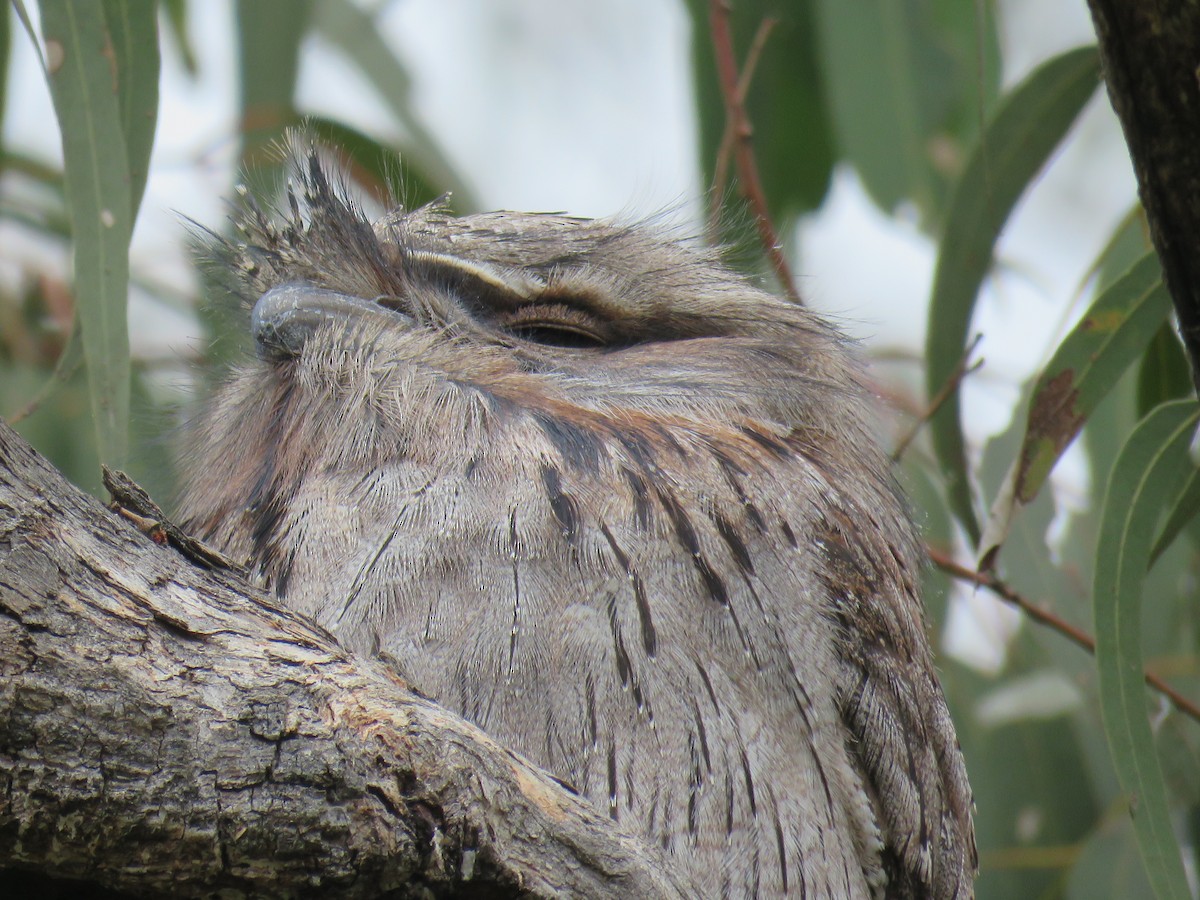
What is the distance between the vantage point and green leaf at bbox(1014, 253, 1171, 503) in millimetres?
2537

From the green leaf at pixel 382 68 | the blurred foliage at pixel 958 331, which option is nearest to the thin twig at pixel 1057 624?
the blurred foliage at pixel 958 331

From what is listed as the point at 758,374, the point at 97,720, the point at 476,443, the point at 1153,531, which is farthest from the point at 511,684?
the point at 1153,531

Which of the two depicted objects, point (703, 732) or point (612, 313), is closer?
point (703, 732)

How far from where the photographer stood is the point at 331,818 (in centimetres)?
135

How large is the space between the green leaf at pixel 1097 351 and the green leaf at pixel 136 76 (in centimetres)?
172

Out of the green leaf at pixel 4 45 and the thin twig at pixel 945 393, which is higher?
the green leaf at pixel 4 45

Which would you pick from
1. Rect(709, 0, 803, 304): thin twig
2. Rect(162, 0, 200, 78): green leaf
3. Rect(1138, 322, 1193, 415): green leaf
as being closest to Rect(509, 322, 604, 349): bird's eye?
Rect(709, 0, 803, 304): thin twig

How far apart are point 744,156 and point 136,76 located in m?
1.55

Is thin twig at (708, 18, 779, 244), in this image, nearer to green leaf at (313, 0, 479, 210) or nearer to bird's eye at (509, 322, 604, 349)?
bird's eye at (509, 322, 604, 349)

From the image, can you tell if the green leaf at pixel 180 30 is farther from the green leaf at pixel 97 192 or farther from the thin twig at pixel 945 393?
the thin twig at pixel 945 393

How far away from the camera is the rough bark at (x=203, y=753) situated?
4.24 ft

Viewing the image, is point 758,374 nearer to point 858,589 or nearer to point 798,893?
point 858,589

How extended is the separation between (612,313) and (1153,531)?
1.10 meters

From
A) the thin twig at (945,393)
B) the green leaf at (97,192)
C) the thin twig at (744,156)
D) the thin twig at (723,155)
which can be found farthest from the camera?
the thin twig at (723,155)
